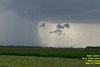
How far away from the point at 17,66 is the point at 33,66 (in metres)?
2.04

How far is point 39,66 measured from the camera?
118 feet

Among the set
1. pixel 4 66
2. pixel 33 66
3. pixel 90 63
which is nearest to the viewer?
pixel 4 66

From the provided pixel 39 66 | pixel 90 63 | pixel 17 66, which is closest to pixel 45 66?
pixel 39 66

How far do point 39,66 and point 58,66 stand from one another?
2.47m

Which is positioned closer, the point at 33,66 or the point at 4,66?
the point at 4,66

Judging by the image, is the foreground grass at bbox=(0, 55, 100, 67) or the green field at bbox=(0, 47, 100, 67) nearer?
the foreground grass at bbox=(0, 55, 100, 67)

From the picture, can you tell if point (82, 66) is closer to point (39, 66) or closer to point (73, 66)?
point (73, 66)

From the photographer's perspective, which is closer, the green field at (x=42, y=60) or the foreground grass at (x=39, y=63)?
the foreground grass at (x=39, y=63)

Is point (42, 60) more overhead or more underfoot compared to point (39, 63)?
more overhead

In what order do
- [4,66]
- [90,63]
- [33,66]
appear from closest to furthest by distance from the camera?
1. [4,66]
2. [33,66]
3. [90,63]

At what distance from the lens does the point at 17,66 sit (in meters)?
34.8

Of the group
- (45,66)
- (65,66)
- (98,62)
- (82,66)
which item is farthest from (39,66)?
(98,62)

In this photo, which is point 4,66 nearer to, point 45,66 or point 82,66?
point 45,66

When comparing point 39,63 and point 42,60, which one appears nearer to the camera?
point 39,63
